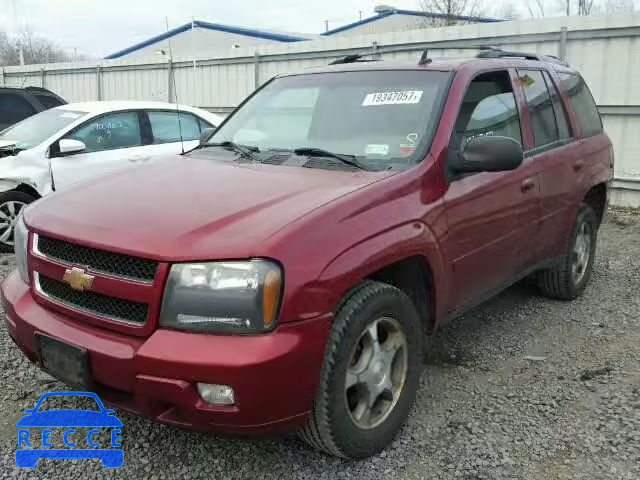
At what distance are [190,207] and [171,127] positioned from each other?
16.8 feet

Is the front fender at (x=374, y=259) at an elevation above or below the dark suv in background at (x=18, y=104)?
below

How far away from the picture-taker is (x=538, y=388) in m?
3.51

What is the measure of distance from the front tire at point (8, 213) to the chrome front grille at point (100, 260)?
399 centimetres

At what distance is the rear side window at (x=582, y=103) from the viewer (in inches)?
186

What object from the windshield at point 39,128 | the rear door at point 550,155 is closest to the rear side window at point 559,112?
the rear door at point 550,155

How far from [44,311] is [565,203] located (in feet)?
11.4

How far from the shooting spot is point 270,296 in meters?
2.27

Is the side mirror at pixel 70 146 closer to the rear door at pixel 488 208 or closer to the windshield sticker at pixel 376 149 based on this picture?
the windshield sticker at pixel 376 149

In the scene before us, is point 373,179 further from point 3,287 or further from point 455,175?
point 3,287

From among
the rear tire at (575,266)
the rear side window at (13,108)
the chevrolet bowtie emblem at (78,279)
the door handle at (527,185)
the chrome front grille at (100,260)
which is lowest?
the rear tire at (575,266)

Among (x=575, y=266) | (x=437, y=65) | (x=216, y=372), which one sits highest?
(x=437, y=65)

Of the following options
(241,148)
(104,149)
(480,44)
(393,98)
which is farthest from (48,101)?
(393,98)

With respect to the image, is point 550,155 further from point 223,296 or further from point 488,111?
point 223,296

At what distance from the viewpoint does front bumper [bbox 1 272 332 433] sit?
2.22 m
